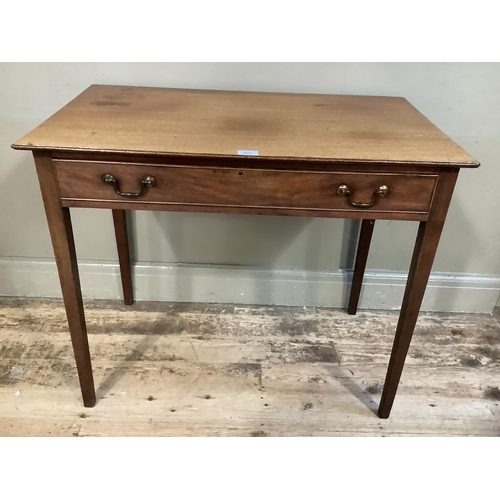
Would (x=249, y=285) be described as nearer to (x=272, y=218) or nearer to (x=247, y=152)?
(x=272, y=218)

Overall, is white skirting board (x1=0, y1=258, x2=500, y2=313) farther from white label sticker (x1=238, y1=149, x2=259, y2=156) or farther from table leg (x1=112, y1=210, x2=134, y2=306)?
white label sticker (x1=238, y1=149, x2=259, y2=156)

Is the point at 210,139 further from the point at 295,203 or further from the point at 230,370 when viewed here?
the point at 230,370

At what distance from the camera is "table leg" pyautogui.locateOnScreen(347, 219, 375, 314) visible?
1651mm

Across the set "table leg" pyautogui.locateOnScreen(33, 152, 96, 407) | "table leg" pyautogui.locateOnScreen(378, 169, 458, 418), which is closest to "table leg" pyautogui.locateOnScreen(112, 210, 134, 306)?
"table leg" pyautogui.locateOnScreen(33, 152, 96, 407)

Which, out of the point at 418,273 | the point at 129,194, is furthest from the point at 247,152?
the point at 418,273

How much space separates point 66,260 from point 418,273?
944mm

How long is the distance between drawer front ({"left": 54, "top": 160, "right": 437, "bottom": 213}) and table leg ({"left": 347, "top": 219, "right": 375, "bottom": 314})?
56 centimetres

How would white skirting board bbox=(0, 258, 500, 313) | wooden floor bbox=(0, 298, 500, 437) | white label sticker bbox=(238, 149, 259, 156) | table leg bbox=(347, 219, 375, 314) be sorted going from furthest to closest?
1. white skirting board bbox=(0, 258, 500, 313)
2. table leg bbox=(347, 219, 375, 314)
3. wooden floor bbox=(0, 298, 500, 437)
4. white label sticker bbox=(238, 149, 259, 156)

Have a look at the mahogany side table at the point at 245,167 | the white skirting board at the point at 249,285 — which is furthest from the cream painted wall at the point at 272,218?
the mahogany side table at the point at 245,167

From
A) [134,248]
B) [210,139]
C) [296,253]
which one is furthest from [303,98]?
[134,248]

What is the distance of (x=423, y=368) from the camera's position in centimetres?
161

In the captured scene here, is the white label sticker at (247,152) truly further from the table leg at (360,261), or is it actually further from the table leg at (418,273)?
the table leg at (360,261)

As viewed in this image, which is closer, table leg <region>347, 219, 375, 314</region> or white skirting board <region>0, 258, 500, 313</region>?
table leg <region>347, 219, 375, 314</region>
